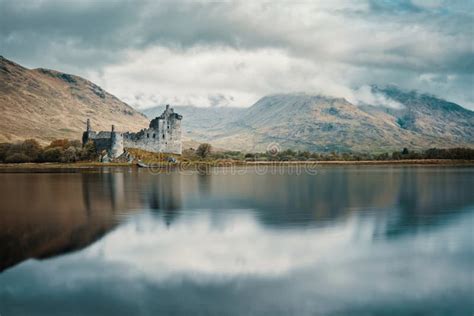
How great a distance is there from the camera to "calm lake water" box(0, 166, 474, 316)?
24.7 ft

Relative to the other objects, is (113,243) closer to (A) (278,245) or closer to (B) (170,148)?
(A) (278,245)

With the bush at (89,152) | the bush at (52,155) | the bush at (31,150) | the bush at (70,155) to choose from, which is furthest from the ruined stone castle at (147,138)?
the bush at (31,150)

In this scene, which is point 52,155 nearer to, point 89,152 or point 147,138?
point 89,152

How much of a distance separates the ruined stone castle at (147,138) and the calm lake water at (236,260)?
4222 cm

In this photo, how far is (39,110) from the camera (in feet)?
513

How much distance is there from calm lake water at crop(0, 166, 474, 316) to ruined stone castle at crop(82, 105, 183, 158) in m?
42.2

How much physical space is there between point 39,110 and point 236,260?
529 feet

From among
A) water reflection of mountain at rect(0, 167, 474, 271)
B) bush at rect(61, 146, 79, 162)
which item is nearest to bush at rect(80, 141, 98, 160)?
bush at rect(61, 146, 79, 162)

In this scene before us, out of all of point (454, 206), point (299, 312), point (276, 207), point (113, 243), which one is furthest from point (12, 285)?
point (454, 206)

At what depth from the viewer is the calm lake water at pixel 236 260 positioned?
7.52 metres

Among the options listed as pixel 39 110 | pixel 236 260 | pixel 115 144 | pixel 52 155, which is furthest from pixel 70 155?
pixel 39 110

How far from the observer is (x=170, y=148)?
220ft

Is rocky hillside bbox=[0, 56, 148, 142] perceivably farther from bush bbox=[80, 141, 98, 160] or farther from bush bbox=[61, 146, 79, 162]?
bush bbox=[80, 141, 98, 160]

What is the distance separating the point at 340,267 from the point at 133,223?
26.2ft
